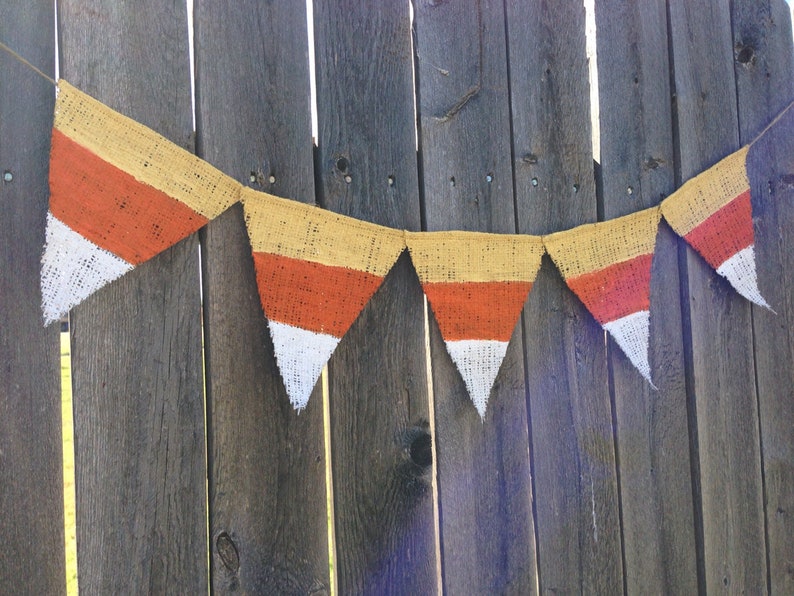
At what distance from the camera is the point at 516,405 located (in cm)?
181

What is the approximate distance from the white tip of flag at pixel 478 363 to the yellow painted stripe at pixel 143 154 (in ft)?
2.17

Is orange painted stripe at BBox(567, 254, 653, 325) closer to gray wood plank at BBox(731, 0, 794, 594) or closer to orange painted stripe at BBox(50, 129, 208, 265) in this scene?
gray wood plank at BBox(731, 0, 794, 594)

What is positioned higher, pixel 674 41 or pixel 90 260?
pixel 674 41

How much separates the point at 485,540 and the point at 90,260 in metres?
1.18

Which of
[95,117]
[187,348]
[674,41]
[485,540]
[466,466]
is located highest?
[674,41]

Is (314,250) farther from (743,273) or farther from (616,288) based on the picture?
(743,273)

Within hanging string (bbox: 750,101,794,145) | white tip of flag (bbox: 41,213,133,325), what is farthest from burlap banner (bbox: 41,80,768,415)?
hanging string (bbox: 750,101,794,145)

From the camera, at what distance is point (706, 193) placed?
6.55ft

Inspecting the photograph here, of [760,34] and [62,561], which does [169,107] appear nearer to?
[62,561]

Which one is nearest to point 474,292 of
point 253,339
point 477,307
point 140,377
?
point 477,307

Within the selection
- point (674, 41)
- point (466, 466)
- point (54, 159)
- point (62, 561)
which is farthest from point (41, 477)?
point (674, 41)

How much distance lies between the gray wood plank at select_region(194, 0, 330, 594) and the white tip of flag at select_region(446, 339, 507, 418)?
0.38m

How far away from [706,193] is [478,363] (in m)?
0.89

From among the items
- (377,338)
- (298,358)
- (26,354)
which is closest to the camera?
(26,354)
